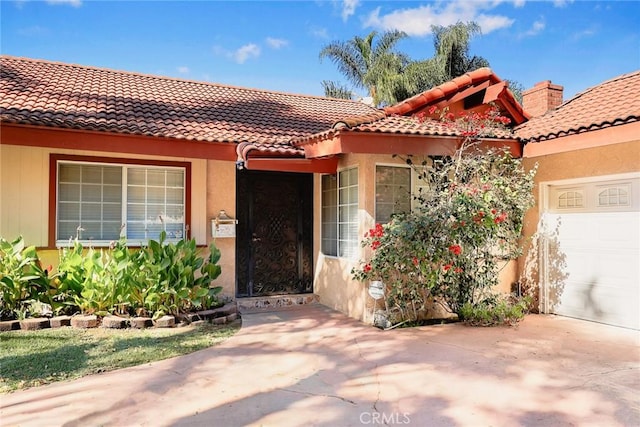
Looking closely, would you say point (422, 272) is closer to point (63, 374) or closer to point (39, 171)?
point (63, 374)

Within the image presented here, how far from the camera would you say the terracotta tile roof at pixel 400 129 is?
24.9 ft

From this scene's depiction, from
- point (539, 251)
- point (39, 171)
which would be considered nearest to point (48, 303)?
point (39, 171)

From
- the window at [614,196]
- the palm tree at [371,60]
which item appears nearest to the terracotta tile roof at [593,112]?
the window at [614,196]

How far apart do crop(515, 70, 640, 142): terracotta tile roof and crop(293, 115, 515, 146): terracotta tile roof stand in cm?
71

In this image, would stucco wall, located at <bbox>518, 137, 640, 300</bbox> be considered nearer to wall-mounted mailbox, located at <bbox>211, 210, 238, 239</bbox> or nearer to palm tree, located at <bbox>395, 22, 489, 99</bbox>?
wall-mounted mailbox, located at <bbox>211, 210, 238, 239</bbox>

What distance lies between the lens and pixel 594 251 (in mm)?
8570

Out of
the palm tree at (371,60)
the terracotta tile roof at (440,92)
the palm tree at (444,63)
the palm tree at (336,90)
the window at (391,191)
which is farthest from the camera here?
the palm tree at (336,90)

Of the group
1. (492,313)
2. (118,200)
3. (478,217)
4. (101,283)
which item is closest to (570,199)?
(478,217)

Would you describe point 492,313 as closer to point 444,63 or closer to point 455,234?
point 455,234

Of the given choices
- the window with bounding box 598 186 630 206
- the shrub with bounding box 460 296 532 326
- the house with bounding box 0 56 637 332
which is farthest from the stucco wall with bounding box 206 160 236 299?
the window with bounding box 598 186 630 206

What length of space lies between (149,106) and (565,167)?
911 cm

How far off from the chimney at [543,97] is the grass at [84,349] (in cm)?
908

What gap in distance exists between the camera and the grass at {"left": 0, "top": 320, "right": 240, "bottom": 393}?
5215 millimetres

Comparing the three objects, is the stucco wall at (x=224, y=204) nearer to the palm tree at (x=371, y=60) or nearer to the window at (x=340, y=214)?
the window at (x=340, y=214)
